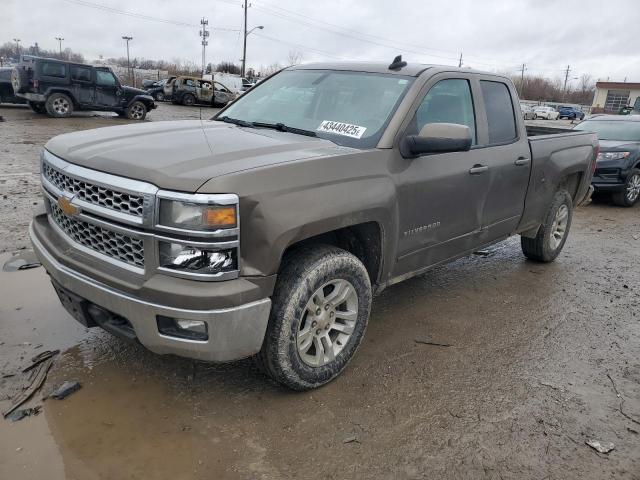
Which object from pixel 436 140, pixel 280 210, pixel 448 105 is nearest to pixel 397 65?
pixel 448 105

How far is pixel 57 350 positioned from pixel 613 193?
976cm

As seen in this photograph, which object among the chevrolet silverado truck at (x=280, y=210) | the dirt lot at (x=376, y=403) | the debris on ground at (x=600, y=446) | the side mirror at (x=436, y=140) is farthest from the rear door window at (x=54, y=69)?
the debris on ground at (x=600, y=446)

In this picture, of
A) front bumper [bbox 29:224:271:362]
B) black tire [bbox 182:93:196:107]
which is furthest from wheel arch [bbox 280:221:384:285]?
black tire [bbox 182:93:196:107]

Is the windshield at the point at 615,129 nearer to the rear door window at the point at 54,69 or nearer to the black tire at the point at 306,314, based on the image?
the black tire at the point at 306,314

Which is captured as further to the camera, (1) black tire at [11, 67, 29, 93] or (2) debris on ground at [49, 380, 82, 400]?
(1) black tire at [11, 67, 29, 93]

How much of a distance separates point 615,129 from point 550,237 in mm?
6425

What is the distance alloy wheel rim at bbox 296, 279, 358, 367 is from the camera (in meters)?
2.90

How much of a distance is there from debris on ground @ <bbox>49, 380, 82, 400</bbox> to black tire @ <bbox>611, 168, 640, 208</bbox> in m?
9.75

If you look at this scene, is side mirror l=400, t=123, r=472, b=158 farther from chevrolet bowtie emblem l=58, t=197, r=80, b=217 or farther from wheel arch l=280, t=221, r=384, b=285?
chevrolet bowtie emblem l=58, t=197, r=80, b=217

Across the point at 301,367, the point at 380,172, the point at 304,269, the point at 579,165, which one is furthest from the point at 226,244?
the point at 579,165

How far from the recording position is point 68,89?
17094mm

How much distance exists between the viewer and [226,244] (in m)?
2.36

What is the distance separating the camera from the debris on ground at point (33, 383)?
276 cm

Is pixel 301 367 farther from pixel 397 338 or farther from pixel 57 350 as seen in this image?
pixel 57 350
